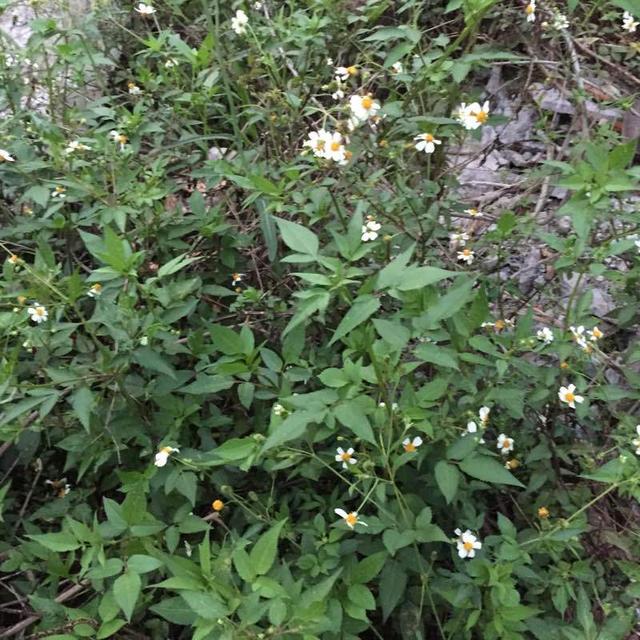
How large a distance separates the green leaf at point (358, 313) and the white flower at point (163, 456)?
0.58 m

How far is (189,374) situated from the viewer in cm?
180

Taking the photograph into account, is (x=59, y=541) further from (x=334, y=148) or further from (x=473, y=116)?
(x=473, y=116)

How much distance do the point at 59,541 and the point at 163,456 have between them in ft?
0.97

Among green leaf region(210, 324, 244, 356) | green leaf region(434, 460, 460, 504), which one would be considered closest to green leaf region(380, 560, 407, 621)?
green leaf region(434, 460, 460, 504)

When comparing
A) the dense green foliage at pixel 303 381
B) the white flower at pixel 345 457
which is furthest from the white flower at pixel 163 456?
the white flower at pixel 345 457

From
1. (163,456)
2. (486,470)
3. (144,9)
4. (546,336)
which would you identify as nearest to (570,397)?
(546,336)

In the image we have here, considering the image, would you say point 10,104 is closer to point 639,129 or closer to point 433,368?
point 433,368

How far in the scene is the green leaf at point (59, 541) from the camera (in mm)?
1473

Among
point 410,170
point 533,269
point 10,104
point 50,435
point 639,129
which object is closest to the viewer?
point 50,435

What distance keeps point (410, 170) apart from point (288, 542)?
1.13 meters

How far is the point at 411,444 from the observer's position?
62.5 inches

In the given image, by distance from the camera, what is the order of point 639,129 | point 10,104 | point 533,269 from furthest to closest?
point 639,129
point 533,269
point 10,104

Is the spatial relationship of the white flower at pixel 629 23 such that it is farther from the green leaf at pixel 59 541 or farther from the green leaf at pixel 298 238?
the green leaf at pixel 59 541

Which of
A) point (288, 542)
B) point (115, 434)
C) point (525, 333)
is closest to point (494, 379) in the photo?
point (525, 333)
